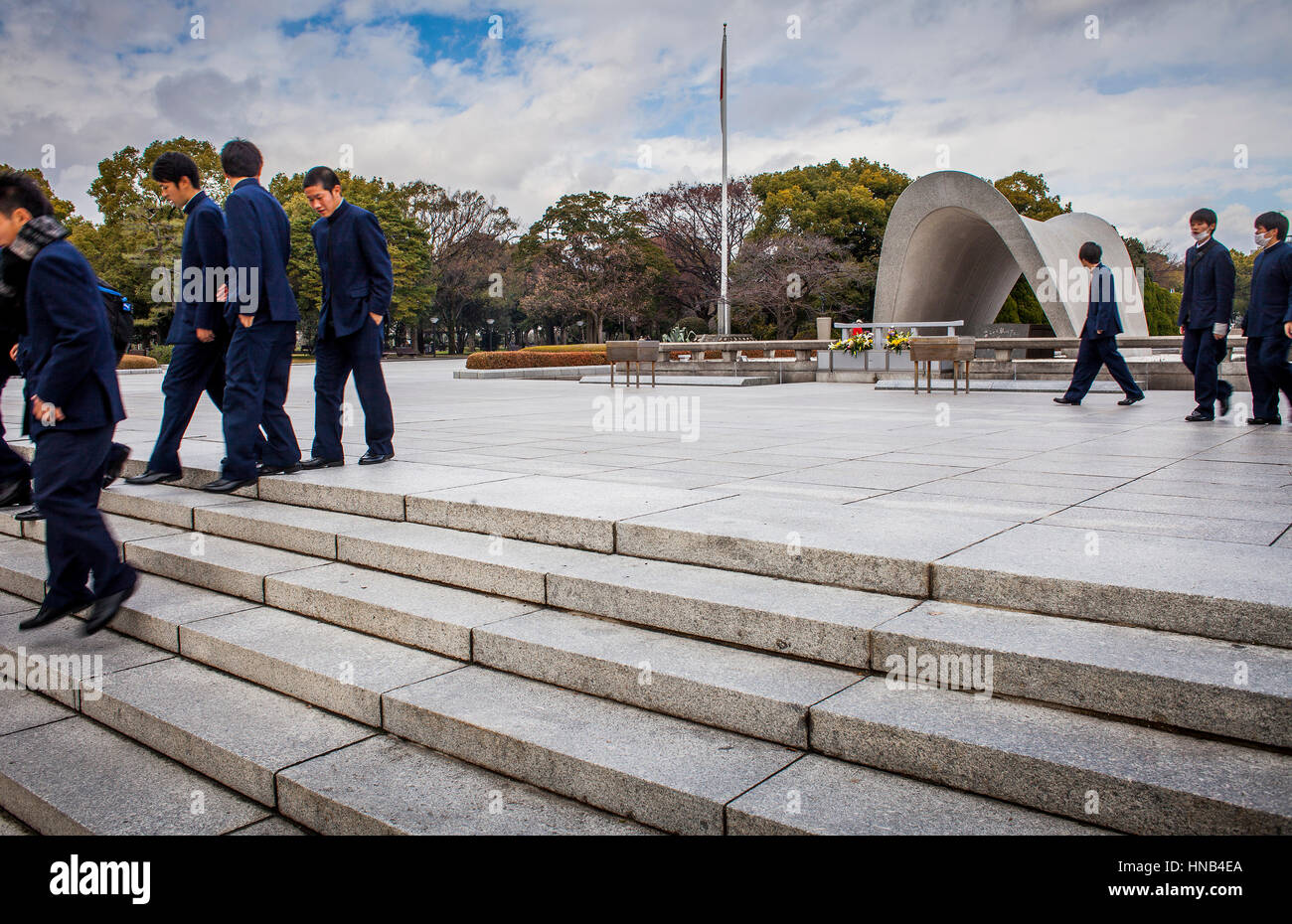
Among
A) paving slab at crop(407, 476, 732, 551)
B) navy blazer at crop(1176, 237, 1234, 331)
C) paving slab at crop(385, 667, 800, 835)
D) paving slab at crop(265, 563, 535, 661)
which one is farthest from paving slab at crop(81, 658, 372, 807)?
navy blazer at crop(1176, 237, 1234, 331)

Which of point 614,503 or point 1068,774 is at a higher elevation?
point 614,503

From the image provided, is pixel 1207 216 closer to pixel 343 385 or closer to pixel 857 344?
pixel 343 385

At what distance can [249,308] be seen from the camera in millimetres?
5520

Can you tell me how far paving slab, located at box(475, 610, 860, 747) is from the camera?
113 inches

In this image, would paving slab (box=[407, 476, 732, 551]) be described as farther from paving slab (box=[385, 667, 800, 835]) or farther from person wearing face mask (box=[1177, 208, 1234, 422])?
person wearing face mask (box=[1177, 208, 1234, 422])

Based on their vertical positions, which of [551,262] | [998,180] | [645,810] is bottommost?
[645,810]

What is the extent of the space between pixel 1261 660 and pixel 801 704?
1335 millimetres

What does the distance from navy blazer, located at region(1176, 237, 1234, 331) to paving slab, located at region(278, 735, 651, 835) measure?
7973 mm

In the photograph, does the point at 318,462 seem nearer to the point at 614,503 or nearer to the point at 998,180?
the point at 614,503

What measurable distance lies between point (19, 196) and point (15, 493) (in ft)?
9.60

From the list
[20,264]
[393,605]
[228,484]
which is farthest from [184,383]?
[393,605]

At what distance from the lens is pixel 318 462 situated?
20.2 feet
